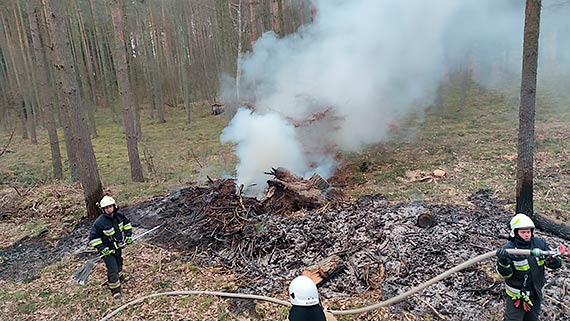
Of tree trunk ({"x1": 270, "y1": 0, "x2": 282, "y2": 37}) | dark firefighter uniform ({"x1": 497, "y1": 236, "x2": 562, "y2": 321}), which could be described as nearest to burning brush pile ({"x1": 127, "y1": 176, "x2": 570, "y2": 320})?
dark firefighter uniform ({"x1": 497, "y1": 236, "x2": 562, "y2": 321})

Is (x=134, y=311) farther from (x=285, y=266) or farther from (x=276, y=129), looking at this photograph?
(x=276, y=129)

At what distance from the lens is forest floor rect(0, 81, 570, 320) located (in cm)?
529

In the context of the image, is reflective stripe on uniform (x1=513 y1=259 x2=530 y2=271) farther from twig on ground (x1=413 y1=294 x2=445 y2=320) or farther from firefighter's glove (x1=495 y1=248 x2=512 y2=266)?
twig on ground (x1=413 y1=294 x2=445 y2=320)

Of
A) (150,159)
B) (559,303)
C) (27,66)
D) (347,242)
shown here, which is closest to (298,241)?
(347,242)

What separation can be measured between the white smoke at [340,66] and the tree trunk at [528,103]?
577 centimetres

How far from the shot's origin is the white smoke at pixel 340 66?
11.2 metres

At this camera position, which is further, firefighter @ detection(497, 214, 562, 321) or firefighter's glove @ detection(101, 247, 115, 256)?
firefighter's glove @ detection(101, 247, 115, 256)

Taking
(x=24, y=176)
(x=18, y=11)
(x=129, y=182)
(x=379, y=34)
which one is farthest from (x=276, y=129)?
(x=18, y=11)

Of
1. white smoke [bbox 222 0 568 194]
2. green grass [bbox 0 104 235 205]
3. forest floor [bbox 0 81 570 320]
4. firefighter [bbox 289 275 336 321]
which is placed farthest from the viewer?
green grass [bbox 0 104 235 205]

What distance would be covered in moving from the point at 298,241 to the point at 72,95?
21.1 feet

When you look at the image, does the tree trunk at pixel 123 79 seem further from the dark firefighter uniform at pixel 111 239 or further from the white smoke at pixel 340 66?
the dark firefighter uniform at pixel 111 239

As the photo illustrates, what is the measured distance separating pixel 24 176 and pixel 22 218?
4.92 m

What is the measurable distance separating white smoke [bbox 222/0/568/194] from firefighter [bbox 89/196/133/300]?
14.9 ft

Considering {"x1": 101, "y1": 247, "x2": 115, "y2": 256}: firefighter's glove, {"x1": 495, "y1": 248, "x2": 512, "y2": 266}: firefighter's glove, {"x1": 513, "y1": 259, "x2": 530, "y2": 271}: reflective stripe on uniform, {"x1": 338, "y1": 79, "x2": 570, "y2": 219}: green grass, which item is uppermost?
{"x1": 495, "y1": 248, "x2": 512, "y2": 266}: firefighter's glove
